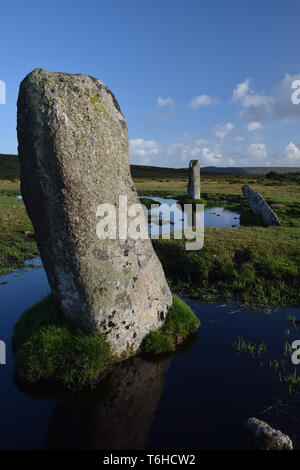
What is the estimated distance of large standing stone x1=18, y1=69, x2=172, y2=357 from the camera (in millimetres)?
6875

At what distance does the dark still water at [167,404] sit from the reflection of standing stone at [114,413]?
2 cm

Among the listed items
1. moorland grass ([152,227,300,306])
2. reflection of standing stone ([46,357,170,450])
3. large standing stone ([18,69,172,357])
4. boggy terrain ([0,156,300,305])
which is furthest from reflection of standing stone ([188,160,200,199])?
reflection of standing stone ([46,357,170,450])

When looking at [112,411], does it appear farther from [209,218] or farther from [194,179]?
[194,179]

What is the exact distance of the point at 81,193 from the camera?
7.09 m

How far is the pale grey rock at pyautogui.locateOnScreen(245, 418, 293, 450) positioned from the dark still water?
0.21 m

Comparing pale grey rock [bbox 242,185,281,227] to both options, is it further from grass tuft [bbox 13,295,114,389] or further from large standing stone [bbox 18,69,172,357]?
grass tuft [bbox 13,295,114,389]

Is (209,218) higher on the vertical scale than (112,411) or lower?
higher

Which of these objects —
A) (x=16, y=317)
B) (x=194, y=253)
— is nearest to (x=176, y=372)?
(x=16, y=317)

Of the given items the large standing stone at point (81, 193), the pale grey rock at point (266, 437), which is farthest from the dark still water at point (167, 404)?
the large standing stone at point (81, 193)

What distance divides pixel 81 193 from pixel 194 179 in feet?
107

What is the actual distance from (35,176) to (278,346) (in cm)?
757

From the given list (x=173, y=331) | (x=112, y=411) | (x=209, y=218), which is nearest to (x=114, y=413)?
(x=112, y=411)

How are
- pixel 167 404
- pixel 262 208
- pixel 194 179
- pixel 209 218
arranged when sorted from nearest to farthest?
pixel 167 404, pixel 262 208, pixel 209 218, pixel 194 179
